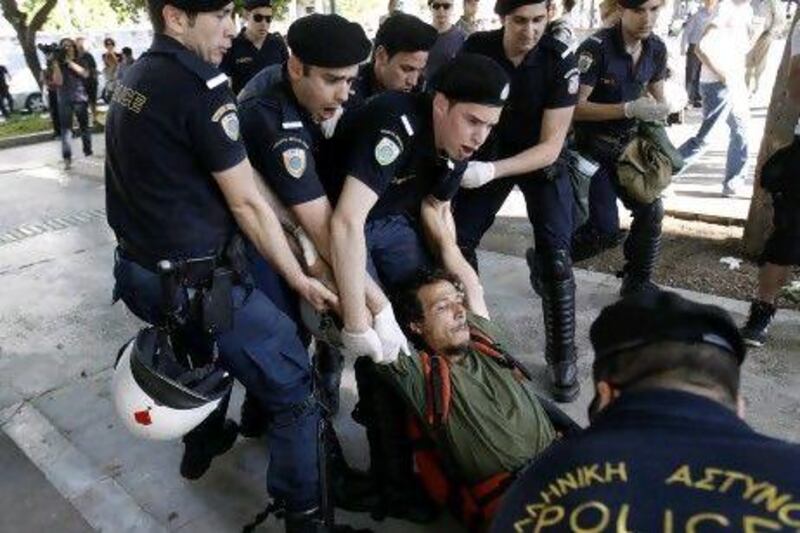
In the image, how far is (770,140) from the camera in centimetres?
399

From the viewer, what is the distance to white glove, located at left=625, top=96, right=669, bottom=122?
11.0 feet

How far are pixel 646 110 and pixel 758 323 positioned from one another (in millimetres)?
1157

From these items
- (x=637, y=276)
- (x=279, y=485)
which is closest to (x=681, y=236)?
(x=637, y=276)

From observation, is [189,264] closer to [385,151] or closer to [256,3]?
[385,151]

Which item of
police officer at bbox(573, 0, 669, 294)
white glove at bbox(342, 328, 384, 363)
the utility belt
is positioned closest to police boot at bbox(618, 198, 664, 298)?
police officer at bbox(573, 0, 669, 294)

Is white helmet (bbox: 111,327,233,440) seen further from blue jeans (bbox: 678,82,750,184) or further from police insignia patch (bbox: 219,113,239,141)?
blue jeans (bbox: 678,82,750,184)

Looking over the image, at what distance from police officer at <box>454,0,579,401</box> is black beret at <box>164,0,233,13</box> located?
52.1 inches

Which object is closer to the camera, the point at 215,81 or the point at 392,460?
Answer: the point at 215,81

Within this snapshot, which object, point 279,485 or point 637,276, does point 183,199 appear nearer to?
point 279,485

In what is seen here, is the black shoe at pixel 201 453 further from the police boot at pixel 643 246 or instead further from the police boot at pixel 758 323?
the police boot at pixel 758 323

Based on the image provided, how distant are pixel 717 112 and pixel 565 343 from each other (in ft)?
11.9

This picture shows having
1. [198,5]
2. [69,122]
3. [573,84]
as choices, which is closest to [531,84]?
[573,84]

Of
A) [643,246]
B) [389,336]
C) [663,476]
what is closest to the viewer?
[663,476]

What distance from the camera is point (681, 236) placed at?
4609mm
